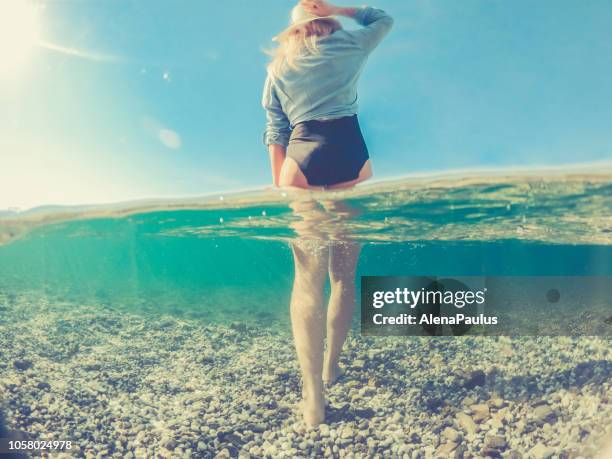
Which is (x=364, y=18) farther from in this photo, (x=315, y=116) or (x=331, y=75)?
(x=315, y=116)

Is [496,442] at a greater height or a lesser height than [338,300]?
lesser

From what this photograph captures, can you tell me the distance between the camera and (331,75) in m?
2.53

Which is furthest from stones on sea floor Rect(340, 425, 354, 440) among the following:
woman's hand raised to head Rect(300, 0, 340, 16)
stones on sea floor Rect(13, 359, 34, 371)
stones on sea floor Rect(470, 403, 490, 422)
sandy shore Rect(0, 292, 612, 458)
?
stones on sea floor Rect(13, 359, 34, 371)

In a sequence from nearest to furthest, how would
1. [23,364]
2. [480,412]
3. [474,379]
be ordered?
1. [480,412]
2. [474,379]
3. [23,364]

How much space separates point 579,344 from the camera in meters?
4.18

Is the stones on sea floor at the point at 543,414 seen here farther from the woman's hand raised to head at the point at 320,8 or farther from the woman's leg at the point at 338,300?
the woman's hand raised to head at the point at 320,8

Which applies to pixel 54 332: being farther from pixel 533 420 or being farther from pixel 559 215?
pixel 559 215

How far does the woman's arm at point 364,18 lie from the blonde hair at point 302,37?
7cm

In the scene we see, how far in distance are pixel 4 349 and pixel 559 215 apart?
750 cm

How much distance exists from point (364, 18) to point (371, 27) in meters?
0.10

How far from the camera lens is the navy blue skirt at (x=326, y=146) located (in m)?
2.57

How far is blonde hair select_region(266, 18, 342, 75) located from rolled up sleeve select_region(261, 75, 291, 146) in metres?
0.19

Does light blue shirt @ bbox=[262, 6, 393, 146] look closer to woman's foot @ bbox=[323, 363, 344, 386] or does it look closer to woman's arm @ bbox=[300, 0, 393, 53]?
woman's arm @ bbox=[300, 0, 393, 53]

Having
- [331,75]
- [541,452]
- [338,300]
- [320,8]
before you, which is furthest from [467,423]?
[320,8]
